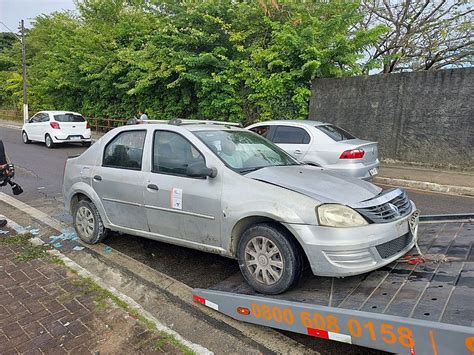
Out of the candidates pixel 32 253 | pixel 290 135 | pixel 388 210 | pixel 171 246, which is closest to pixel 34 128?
pixel 290 135

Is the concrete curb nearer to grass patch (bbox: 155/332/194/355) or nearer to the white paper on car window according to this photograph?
the white paper on car window

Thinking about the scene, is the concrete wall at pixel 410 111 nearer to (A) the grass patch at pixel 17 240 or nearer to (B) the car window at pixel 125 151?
(B) the car window at pixel 125 151

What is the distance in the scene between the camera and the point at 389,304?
2.53 meters

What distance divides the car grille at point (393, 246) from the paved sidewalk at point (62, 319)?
5.55 ft

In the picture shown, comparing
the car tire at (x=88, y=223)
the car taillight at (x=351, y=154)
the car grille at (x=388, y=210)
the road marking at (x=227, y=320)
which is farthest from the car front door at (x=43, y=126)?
the car grille at (x=388, y=210)

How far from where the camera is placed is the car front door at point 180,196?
142 inches

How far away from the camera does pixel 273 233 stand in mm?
3141

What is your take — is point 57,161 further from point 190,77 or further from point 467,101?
point 467,101

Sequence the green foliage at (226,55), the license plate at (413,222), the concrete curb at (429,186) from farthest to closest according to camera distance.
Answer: the green foliage at (226,55), the concrete curb at (429,186), the license plate at (413,222)

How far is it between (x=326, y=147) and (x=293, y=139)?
2.47 ft

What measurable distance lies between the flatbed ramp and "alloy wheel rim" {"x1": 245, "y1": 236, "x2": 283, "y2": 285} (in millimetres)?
157

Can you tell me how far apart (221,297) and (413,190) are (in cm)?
686

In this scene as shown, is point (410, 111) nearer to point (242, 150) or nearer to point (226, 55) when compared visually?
point (226, 55)

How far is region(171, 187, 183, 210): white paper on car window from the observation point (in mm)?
3783
